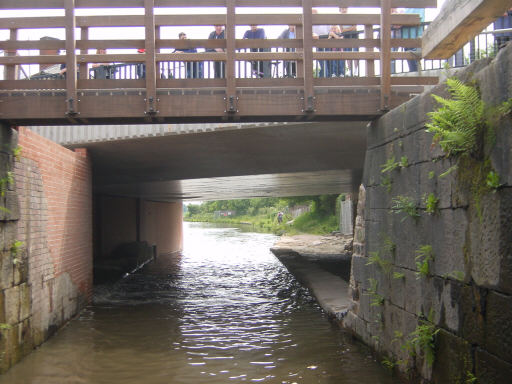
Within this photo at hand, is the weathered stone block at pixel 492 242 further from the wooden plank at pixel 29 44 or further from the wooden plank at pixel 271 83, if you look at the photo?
the wooden plank at pixel 29 44

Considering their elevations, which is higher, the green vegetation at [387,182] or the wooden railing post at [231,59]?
the wooden railing post at [231,59]

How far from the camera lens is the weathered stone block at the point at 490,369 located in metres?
3.50

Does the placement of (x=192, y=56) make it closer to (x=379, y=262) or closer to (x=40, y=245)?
(x=40, y=245)

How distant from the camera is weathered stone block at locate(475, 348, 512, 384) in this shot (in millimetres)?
3496

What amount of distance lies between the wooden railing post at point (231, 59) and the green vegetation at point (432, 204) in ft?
10.2

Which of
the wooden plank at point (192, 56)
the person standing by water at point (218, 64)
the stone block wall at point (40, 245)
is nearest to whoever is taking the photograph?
the stone block wall at point (40, 245)

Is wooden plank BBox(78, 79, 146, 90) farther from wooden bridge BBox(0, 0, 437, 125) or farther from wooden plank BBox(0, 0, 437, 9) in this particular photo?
wooden plank BBox(0, 0, 437, 9)

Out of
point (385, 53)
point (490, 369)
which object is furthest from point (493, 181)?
point (385, 53)

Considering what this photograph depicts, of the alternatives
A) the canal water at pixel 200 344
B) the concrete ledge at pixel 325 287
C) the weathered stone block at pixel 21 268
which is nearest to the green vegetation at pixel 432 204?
the canal water at pixel 200 344

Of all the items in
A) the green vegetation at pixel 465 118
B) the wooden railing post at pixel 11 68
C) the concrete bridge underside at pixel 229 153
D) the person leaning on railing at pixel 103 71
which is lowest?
the green vegetation at pixel 465 118

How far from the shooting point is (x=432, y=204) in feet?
15.4

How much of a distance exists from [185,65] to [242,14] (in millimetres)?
1924

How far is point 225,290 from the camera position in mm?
13297

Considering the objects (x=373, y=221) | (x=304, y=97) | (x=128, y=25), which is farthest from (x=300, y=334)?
(x=128, y=25)
